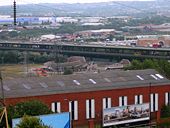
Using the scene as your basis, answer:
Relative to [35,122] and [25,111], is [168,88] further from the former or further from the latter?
[35,122]

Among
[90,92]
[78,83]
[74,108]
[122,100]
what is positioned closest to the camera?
[74,108]

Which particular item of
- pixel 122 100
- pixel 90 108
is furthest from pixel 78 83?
pixel 122 100

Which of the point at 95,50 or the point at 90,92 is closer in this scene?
the point at 90,92

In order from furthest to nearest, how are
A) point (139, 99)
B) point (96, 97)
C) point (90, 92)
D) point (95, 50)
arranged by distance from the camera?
point (95, 50)
point (139, 99)
point (96, 97)
point (90, 92)

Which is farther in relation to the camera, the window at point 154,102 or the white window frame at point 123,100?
the window at point 154,102

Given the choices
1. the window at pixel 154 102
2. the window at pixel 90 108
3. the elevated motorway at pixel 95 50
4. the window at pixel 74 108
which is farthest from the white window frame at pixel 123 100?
the elevated motorway at pixel 95 50

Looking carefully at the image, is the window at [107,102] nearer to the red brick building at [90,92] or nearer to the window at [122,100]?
the red brick building at [90,92]

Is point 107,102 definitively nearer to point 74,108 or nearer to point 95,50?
point 74,108
